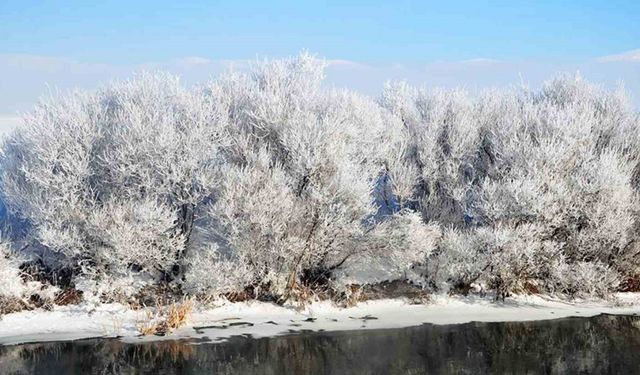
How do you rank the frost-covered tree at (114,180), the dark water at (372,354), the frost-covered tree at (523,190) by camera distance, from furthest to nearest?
the frost-covered tree at (523,190) → the frost-covered tree at (114,180) → the dark water at (372,354)

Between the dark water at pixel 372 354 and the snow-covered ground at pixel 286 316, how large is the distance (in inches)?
34.7

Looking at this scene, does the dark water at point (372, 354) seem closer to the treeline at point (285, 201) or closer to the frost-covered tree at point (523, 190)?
the treeline at point (285, 201)

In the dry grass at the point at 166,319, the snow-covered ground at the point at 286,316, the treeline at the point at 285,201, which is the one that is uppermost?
the treeline at the point at 285,201

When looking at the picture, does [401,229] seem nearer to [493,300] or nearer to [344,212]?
[344,212]

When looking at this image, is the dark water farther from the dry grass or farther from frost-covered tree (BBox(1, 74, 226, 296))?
frost-covered tree (BBox(1, 74, 226, 296))

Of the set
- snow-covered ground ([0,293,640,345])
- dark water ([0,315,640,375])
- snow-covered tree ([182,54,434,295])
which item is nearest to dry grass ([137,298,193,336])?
snow-covered ground ([0,293,640,345])

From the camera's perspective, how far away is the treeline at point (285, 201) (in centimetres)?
2472

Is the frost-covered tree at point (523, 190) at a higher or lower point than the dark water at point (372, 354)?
higher

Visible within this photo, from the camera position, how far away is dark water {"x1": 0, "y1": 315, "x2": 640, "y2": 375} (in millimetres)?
19406

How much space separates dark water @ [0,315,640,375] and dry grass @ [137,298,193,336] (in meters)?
1.05

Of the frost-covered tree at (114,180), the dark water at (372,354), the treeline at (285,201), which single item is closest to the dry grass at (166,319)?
the dark water at (372,354)

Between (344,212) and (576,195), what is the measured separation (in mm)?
9778

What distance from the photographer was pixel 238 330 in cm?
2312

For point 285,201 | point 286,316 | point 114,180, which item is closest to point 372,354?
point 286,316
